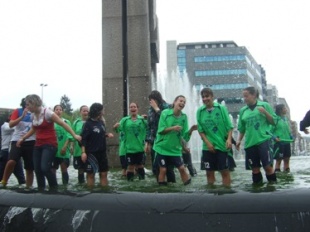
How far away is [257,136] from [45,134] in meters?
3.10

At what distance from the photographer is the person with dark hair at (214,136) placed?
6.28m

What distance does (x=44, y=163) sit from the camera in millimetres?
6422

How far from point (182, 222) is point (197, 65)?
86894 mm

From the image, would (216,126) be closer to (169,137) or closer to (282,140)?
(169,137)

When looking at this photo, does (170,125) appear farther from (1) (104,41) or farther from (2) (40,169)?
(1) (104,41)

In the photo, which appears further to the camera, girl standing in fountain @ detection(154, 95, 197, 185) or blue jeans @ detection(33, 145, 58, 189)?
girl standing in fountain @ detection(154, 95, 197, 185)

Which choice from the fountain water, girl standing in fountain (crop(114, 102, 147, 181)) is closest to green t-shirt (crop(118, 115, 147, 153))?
girl standing in fountain (crop(114, 102, 147, 181))

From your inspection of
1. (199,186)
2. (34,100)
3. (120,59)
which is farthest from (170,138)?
(120,59)

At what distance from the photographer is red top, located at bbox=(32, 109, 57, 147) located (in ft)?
21.4

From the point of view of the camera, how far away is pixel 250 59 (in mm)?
93062

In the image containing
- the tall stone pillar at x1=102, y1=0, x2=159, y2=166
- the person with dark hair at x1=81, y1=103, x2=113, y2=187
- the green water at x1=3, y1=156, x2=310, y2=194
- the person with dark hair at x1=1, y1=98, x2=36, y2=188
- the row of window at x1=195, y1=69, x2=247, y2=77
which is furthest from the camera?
the row of window at x1=195, y1=69, x2=247, y2=77

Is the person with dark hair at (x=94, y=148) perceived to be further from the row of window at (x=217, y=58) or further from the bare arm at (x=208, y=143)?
the row of window at (x=217, y=58)

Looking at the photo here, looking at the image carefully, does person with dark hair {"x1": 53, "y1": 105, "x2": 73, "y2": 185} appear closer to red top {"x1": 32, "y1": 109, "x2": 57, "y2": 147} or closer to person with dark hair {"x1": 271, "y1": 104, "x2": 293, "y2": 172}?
red top {"x1": 32, "y1": 109, "x2": 57, "y2": 147}

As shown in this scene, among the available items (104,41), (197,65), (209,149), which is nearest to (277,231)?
(209,149)
